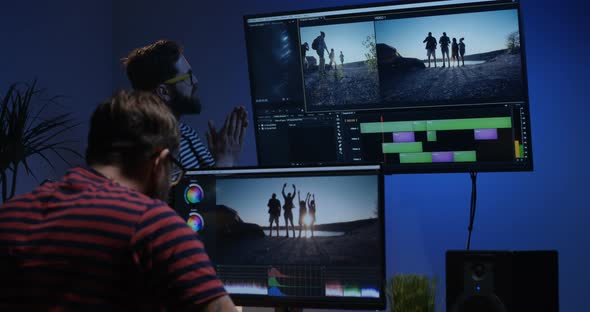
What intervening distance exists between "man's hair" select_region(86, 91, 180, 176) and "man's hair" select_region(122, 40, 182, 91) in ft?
4.68

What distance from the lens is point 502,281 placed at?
230cm

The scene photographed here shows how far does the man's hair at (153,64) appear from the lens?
2.89 metres

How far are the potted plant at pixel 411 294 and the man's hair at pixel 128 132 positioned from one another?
1.15 meters

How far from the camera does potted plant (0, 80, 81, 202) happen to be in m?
3.17

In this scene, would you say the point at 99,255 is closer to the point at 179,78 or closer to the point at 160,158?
the point at 160,158

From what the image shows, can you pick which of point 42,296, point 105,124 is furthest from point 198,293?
point 105,124

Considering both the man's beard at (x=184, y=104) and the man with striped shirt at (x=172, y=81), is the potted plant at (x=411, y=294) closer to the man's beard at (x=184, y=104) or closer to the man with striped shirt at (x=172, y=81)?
the man with striped shirt at (x=172, y=81)

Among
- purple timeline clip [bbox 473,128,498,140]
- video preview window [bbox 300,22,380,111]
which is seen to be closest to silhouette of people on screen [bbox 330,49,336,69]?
video preview window [bbox 300,22,380,111]

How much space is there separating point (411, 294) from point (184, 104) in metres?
1.17

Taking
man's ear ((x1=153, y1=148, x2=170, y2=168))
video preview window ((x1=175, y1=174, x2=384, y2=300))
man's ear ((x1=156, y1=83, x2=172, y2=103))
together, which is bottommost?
video preview window ((x1=175, y1=174, x2=384, y2=300))

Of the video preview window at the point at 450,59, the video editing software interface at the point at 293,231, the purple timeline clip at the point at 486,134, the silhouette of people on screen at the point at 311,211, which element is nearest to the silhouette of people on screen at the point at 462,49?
the video preview window at the point at 450,59

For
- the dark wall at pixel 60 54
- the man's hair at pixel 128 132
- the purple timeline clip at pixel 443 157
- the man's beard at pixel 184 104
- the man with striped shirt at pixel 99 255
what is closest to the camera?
the man with striped shirt at pixel 99 255

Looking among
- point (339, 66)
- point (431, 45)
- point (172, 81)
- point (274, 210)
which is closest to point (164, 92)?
point (172, 81)

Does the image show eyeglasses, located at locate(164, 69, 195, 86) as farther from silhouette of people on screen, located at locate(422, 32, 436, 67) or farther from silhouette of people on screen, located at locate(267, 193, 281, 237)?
silhouette of people on screen, located at locate(422, 32, 436, 67)
